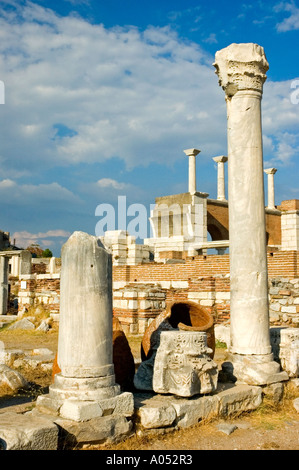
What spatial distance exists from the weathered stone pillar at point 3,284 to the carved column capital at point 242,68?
40.9 ft

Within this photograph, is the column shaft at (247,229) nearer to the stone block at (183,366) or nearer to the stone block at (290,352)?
the stone block at (290,352)

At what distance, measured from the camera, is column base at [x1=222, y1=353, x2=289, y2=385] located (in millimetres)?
5430

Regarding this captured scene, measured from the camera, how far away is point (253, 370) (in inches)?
215

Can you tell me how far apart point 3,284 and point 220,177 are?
12.1 metres

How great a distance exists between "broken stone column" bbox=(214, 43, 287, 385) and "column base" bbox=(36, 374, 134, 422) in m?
1.95

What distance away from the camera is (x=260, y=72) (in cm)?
614

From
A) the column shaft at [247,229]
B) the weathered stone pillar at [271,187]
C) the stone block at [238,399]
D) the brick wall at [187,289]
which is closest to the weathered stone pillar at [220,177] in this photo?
the weathered stone pillar at [271,187]

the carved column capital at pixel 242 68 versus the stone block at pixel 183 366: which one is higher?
the carved column capital at pixel 242 68

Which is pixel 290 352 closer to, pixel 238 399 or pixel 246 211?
pixel 238 399

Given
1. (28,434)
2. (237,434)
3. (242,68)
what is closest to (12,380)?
(28,434)

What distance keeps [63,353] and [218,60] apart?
14.3 ft

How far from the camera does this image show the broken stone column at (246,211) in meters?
5.71

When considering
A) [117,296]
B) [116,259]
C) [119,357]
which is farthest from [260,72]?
[116,259]
